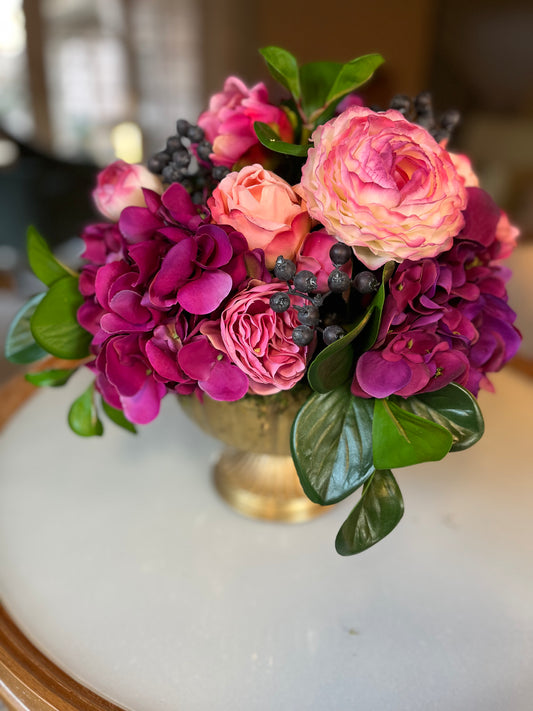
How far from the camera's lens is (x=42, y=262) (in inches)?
16.2

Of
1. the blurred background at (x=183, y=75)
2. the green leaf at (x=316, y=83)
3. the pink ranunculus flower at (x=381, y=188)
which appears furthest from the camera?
the blurred background at (x=183, y=75)

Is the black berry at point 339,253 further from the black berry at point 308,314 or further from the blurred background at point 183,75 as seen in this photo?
the blurred background at point 183,75

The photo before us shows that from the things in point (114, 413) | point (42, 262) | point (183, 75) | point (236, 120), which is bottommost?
point (183, 75)

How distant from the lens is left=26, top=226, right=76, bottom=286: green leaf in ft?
1.35

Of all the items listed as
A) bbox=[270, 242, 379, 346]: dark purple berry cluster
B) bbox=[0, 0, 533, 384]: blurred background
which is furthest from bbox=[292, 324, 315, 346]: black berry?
bbox=[0, 0, 533, 384]: blurred background

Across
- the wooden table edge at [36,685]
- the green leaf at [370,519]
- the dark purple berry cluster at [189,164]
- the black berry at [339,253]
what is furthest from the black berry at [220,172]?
the wooden table edge at [36,685]

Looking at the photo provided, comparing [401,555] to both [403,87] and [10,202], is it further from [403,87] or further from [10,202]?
[403,87]

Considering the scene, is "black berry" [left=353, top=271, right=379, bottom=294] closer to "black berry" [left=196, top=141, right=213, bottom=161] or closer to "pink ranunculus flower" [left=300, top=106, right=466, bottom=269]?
"pink ranunculus flower" [left=300, top=106, right=466, bottom=269]

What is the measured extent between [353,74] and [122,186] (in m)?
0.18

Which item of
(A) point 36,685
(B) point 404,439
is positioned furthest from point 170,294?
(A) point 36,685

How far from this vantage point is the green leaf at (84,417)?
44 cm

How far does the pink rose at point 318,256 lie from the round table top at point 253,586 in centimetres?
24

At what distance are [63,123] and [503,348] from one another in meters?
3.15

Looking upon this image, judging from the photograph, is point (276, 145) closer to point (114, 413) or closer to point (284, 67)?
point (284, 67)
